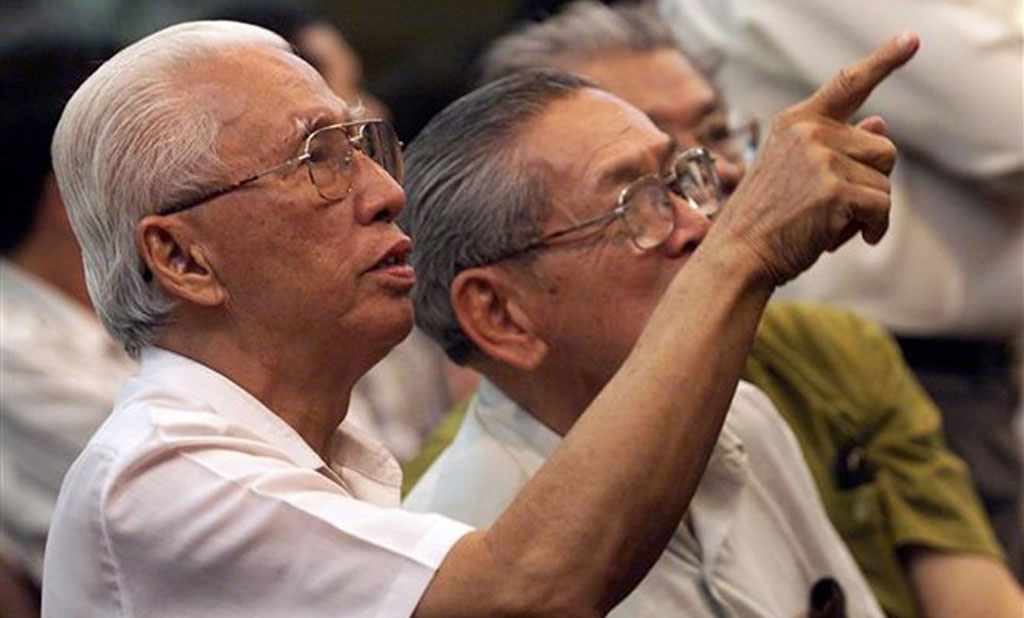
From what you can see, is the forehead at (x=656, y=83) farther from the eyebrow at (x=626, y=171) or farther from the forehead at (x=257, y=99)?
the forehead at (x=257, y=99)

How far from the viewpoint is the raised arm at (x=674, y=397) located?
207 centimetres

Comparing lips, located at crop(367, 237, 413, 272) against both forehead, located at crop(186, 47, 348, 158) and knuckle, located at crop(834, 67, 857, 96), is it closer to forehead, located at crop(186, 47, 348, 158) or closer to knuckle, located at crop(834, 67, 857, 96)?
forehead, located at crop(186, 47, 348, 158)

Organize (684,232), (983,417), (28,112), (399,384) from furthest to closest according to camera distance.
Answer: (399,384)
(28,112)
(983,417)
(684,232)

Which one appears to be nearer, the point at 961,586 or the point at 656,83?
the point at 961,586

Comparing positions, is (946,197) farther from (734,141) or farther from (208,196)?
(208,196)

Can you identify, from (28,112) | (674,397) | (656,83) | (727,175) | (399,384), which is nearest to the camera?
(674,397)

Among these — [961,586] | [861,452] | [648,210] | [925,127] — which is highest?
[648,210]

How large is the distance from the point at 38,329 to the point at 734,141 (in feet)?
3.94

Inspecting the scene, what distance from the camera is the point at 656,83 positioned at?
3.55m

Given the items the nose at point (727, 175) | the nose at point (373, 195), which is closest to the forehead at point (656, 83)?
the nose at point (727, 175)

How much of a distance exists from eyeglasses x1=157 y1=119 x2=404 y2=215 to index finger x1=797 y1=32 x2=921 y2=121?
44 centimetres

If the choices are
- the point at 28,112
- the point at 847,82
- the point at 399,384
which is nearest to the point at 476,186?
the point at 847,82

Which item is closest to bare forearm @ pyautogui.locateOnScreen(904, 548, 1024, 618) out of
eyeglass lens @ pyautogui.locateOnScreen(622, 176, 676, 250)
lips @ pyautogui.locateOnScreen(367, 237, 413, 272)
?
eyeglass lens @ pyautogui.locateOnScreen(622, 176, 676, 250)

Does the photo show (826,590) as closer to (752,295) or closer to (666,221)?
(666,221)
